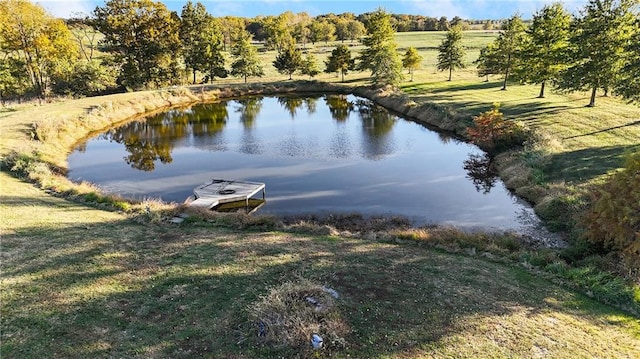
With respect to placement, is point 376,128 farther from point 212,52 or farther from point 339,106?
point 212,52

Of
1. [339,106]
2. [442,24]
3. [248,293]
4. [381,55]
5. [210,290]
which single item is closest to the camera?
[248,293]

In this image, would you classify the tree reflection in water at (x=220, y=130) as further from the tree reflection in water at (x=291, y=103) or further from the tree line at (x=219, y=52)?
the tree line at (x=219, y=52)

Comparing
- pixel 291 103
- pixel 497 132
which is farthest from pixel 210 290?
pixel 291 103

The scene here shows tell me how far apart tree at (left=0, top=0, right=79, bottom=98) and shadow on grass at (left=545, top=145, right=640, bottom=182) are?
53.9 m

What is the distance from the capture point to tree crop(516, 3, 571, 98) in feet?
141

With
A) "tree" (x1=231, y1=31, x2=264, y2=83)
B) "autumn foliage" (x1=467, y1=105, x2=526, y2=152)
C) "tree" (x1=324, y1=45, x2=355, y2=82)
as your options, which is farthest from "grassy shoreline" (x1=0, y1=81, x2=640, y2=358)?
"tree" (x1=324, y1=45, x2=355, y2=82)

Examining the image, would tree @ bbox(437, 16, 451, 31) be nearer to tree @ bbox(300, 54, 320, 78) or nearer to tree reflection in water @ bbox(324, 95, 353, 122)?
tree @ bbox(300, 54, 320, 78)

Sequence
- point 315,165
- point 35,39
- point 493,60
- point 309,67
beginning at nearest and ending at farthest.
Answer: point 315,165
point 35,39
point 493,60
point 309,67

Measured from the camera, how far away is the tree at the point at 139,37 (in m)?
61.9

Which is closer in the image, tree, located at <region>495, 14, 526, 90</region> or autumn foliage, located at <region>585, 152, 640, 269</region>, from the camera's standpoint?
autumn foliage, located at <region>585, 152, 640, 269</region>

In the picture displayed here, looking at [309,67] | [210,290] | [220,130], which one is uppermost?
[309,67]

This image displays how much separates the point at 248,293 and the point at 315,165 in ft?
68.7

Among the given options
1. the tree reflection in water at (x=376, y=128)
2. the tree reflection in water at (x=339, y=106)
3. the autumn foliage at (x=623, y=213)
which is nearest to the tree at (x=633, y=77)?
the tree reflection in water at (x=376, y=128)

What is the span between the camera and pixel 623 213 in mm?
14133
